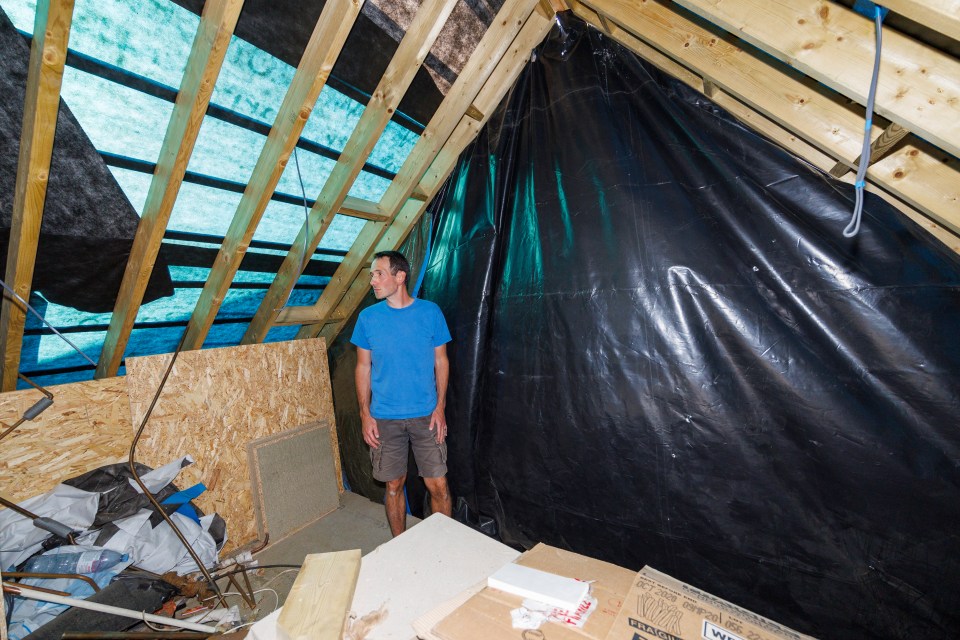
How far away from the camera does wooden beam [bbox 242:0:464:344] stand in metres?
1.66

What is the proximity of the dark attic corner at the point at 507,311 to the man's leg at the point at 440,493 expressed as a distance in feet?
0.26

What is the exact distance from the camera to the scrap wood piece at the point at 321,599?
76cm

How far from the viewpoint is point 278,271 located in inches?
94.1

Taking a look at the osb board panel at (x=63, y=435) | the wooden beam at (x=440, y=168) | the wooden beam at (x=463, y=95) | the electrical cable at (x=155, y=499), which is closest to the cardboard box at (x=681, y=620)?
the electrical cable at (x=155, y=499)

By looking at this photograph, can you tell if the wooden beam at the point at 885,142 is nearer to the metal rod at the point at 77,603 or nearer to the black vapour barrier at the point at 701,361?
the black vapour barrier at the point at 701,361

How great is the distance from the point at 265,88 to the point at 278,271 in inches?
41.7

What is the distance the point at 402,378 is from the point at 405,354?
13 cm

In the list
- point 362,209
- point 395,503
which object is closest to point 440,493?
point 395,503

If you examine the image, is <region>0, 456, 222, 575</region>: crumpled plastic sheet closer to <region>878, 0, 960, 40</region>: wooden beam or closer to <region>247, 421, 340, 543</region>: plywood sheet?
<region>247, 421, 340, 543</region>: plywood sheet

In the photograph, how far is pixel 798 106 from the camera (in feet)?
4.35

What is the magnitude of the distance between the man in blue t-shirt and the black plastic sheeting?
1.10m

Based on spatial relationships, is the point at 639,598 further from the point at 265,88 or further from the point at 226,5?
the point at 265,88

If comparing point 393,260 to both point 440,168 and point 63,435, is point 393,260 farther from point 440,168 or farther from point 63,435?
point 63,435

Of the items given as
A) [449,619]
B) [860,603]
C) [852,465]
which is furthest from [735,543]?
[449,619]
